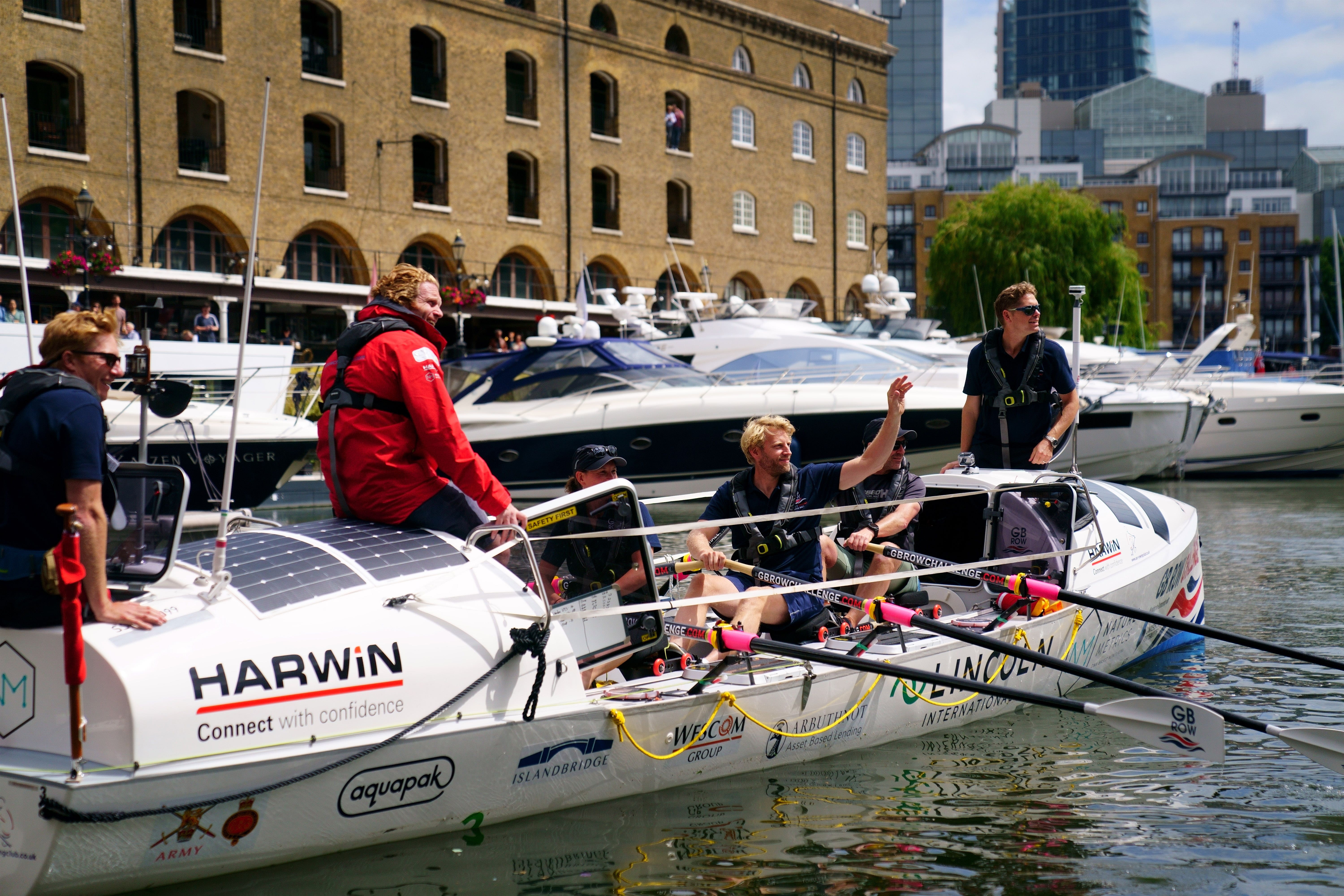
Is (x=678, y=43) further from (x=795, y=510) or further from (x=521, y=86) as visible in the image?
(x=795, y=510)

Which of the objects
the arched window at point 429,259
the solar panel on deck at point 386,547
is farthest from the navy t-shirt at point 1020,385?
the arched window at point 429,259

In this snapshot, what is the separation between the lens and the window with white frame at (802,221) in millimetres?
47500

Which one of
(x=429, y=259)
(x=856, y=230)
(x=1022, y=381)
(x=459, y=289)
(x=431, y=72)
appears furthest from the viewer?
(x=856, y=230)

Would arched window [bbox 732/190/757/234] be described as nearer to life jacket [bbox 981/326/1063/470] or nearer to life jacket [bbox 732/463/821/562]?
life jacket [bbox 981/326/1063/470]

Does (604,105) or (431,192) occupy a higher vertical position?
(604,105)

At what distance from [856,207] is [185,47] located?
2722 cm

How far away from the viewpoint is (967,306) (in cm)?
4384

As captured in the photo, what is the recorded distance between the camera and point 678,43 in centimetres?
4391

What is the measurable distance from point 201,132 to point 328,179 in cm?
342

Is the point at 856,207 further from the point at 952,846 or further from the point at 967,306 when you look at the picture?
the point at 952,846

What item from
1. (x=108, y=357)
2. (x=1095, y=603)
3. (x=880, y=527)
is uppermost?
(x=108, y=357)

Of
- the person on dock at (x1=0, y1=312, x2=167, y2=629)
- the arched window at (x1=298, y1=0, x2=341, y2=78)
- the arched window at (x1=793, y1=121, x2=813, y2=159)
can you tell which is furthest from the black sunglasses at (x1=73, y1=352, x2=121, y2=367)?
the arched window at (x1=793, y1=121, x2=813, y2=159)

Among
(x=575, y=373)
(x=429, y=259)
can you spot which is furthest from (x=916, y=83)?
(x=575, y=373)

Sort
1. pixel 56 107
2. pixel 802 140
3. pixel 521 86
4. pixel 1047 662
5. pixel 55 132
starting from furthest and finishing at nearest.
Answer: pixel 802 140 → pixel 521 86 → pixel 56 107 → pixel 55 132 → pixel 1047 662
